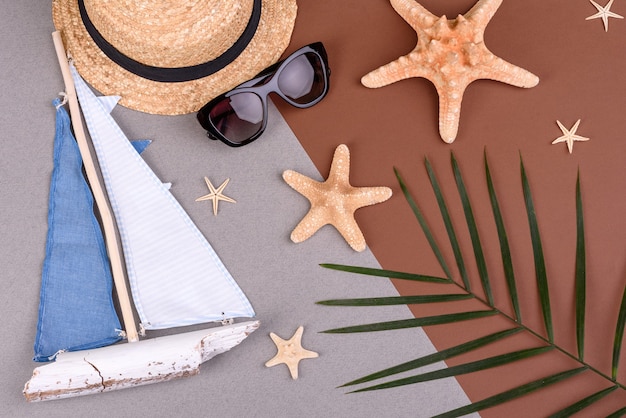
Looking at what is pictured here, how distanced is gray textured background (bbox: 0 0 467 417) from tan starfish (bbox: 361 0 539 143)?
12.6 inches

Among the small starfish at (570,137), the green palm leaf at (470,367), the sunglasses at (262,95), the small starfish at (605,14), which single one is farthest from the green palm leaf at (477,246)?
the small starfish at (605,14)

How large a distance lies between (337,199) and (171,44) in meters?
0.43

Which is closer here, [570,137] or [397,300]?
[397,300]

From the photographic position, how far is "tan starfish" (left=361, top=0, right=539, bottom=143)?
1256 millimetres

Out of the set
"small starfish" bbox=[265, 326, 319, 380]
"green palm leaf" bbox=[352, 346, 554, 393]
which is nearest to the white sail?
"small starfish" bbox=[265, 326, 319, 380]

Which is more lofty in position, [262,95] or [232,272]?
[262,95]

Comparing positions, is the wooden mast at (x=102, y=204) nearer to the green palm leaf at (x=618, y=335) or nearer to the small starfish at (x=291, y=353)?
the small starfish at (x=291, y=353)

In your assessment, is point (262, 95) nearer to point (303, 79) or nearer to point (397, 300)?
point (303, 79)

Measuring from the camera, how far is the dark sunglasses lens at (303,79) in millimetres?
1271

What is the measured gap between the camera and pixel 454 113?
1.30 metres

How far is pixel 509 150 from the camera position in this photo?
1338 millimetres

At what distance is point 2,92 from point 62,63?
154 mm

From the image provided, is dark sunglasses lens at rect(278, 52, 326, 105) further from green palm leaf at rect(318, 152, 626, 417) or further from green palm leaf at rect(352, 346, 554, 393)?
green palm leaf at rect(352, 346, 554, 393)

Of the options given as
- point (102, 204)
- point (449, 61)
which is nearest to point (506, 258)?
point (449, 61)
